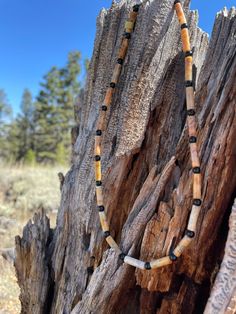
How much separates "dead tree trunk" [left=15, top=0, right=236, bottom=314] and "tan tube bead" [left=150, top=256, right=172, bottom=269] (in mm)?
83

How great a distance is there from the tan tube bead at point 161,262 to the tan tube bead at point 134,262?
6cm

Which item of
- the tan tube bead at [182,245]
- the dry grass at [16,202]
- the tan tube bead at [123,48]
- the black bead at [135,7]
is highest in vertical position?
the black bead at [135,7]

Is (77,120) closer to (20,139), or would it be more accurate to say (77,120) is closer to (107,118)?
(107,118)

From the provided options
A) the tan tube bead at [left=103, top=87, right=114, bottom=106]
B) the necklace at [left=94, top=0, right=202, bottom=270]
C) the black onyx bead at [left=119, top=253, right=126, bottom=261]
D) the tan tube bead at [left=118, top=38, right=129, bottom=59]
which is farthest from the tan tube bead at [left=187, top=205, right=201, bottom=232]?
the tan tube bead at [left=118, top=38, right=129, bottom=59]

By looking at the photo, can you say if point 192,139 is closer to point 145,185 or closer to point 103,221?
point 145,185

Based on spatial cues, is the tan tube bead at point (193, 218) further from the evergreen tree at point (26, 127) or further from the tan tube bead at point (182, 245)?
the evergreen tree at point (26, 127)

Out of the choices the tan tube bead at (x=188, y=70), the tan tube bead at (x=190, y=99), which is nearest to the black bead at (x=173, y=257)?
the tan tube bead at (x=190, y=99)

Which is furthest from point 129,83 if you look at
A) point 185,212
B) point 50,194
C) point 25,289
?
point 50,194

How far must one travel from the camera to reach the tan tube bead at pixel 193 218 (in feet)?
5.84

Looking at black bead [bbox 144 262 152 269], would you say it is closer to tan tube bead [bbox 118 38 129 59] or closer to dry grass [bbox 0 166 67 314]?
tan tube bead [bbox 118 38 129 59]

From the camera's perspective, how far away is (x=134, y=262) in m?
1.91

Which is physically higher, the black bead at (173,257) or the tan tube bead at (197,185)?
the tan tube bead at (197,185)

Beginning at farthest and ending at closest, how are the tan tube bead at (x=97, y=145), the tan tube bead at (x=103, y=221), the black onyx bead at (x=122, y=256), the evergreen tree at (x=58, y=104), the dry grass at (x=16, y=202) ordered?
the evergreen tree at (x=58, y=104) < the dry grass at (x=16, y=202) < the tan tube bead at (x=97, y=145) < the tan tube bead at (x=103, y=221) < the black onyx bead at (x=122, y=256)

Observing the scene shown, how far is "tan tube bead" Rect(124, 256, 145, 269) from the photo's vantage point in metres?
1.88
